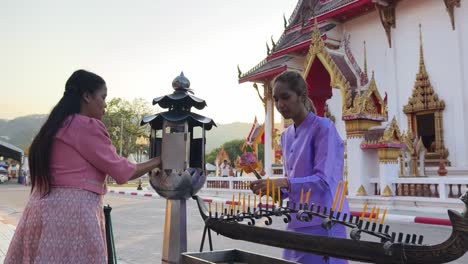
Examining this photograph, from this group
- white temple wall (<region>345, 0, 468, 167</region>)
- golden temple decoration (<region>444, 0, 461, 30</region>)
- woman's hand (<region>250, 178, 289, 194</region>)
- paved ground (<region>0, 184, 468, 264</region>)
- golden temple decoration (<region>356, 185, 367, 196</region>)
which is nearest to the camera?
woman's hand (<region>250, 178, 289, 194</region>)

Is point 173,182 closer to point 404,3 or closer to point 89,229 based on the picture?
point 89,229

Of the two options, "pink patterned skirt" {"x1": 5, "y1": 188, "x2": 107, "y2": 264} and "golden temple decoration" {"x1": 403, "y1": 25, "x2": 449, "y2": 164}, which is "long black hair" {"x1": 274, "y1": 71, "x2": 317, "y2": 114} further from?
"golden temple decoration" {"x1": 403, "y1": 25, "x2": 449, "y2": 164}

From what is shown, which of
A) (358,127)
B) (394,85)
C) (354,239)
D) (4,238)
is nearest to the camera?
(354,239)

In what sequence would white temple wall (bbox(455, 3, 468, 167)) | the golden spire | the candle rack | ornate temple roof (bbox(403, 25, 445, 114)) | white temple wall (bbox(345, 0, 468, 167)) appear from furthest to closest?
the golden spire → ornate temple roof (bbox(403, 25, 445, 114)) → white temple wall (bbox(345, 0, 468, 167)) → white temple wall (bbox(455, 3, 468, 167)) → the candle rack

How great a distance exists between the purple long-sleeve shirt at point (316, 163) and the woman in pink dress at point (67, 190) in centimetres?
87

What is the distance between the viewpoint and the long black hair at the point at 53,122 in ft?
6.93

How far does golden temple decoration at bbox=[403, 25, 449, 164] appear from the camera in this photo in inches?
493

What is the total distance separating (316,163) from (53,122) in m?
1.35

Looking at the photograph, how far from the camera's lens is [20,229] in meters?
2.15

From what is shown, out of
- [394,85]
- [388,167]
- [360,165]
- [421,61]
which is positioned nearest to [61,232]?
[388,167]

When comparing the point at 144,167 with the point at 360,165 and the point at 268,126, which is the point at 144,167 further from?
the point at 268,126

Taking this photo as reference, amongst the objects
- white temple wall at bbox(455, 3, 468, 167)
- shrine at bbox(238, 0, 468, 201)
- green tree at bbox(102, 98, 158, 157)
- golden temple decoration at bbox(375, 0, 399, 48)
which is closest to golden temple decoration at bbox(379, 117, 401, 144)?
shrine at bbox(238, 0, 468, 201)

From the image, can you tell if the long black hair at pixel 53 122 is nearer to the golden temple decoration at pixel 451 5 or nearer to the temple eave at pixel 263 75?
the golden temple decoration at pixel 451 5

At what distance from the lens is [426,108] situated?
12.8 metres
